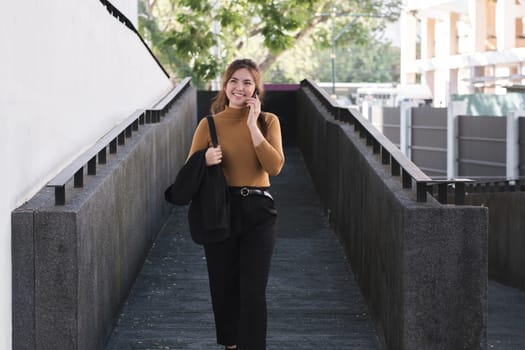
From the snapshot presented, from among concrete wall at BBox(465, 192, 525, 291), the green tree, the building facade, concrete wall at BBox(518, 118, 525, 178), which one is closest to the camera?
concrete wall at BBox(465, 192, 525, 291)

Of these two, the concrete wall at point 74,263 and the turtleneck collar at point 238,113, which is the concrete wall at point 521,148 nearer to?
the concrete wall at point 74,263

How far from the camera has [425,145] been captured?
121ft

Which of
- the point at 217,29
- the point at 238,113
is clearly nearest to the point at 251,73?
the point at 238,113

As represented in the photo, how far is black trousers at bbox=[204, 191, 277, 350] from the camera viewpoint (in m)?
5.57

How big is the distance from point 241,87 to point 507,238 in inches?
438

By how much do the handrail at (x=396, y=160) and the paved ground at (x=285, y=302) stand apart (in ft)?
3.65

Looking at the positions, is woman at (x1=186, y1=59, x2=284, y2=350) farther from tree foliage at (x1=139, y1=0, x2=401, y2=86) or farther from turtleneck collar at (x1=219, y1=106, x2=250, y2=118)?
tree foliage at (x1=139, y1=0, x2=401, y2=86)

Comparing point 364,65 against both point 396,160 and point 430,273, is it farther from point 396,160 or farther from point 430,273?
point 430,273

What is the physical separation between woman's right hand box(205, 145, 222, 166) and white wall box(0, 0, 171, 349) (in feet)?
3.44

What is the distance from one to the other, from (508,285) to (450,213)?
34.6 feet

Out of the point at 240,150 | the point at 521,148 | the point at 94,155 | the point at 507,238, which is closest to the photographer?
the point at 240,150

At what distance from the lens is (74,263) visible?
5.62 metres

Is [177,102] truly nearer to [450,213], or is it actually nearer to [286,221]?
[286,221]

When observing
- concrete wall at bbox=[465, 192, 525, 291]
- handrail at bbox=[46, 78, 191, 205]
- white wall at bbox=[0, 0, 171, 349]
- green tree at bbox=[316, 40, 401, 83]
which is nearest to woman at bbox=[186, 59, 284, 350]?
handrail at bbox=[46, 78, 191, 205]
